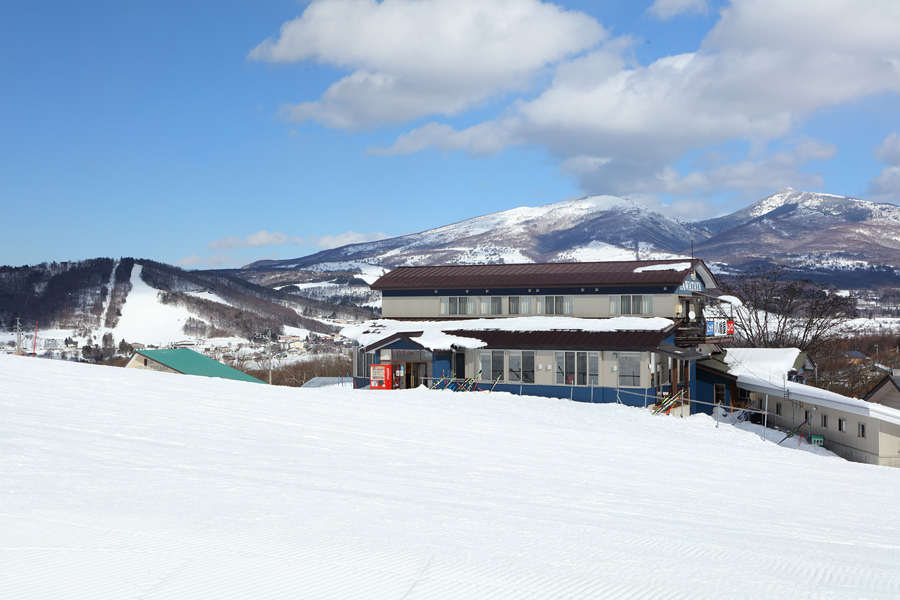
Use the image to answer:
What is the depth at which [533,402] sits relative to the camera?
28750mm

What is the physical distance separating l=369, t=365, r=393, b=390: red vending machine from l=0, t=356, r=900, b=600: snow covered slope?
1387 cm

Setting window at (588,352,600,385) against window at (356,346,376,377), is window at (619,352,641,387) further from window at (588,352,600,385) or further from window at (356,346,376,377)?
window at (356,346,376,377)

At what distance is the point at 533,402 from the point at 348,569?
73.7 feet

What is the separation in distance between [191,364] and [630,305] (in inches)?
1262

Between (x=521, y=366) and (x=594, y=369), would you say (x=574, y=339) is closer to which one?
(x=594, y=369)

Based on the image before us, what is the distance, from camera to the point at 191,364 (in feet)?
171

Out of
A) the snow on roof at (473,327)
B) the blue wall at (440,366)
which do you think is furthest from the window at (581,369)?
the blue wall at (440,366)

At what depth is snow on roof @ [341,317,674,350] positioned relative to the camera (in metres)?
35.6

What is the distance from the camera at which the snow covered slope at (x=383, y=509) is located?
6.57 meters

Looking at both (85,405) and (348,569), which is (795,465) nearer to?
(348,569)

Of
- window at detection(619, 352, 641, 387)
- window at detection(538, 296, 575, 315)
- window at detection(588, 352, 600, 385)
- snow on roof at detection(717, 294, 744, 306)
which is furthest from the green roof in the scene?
snow on roof at detection(717, 294, 744, 306)

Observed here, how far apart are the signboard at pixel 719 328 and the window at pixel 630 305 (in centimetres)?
511

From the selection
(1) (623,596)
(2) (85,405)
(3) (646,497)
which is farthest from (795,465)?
(2) (85,405)

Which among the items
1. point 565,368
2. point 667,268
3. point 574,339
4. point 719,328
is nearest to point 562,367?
point 565,368
